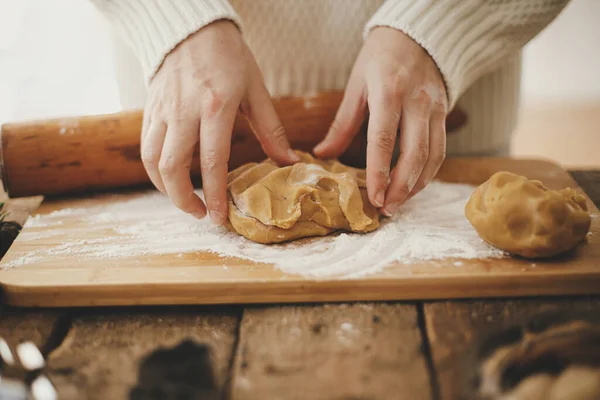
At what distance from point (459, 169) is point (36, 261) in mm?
1211

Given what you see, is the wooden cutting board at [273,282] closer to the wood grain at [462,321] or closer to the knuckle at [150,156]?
the wood grain at [462,321]

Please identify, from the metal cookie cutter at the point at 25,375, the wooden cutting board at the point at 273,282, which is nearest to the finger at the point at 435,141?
the wooden cutting board at the point at 273,282

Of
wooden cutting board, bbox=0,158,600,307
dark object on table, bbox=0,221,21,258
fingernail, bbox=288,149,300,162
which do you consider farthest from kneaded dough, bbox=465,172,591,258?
dark object on table, bbox=0,221,21,258

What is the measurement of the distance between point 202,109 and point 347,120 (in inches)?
15.0

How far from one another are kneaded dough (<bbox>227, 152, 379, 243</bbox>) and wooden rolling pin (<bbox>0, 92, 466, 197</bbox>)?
0.30 m

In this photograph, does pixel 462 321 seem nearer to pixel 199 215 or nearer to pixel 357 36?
pixel 199 215

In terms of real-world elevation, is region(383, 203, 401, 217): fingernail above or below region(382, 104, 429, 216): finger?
below

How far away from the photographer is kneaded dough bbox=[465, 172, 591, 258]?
105cm

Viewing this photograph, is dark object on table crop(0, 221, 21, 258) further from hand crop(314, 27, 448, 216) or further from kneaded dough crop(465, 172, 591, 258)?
kneaded dough crop(465, 172, 591, 258)

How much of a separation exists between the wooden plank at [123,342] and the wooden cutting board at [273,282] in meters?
0.03

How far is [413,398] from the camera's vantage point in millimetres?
781

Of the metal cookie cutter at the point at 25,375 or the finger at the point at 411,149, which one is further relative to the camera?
the finger at the point at 411,149

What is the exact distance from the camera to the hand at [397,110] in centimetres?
124

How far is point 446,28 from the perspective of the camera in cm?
135
